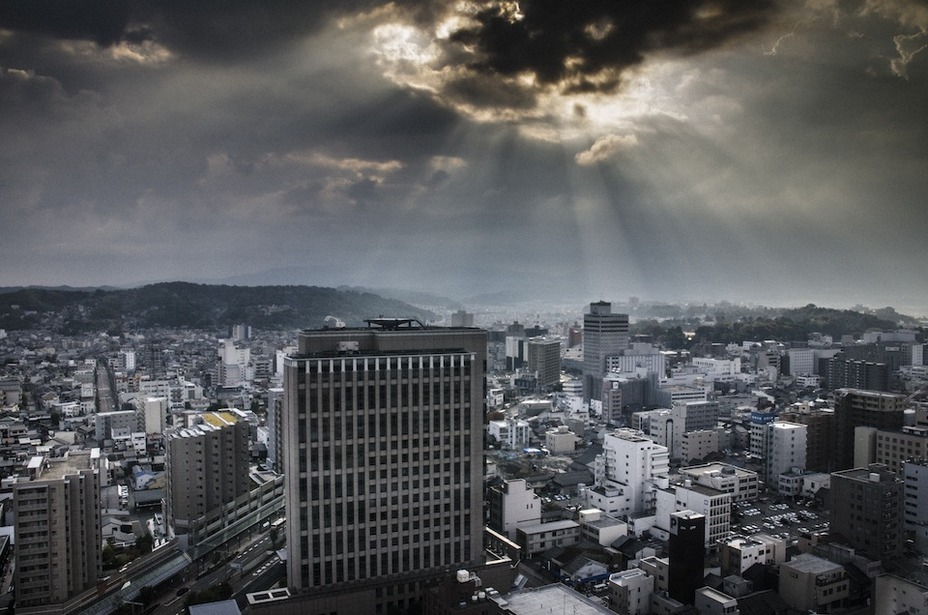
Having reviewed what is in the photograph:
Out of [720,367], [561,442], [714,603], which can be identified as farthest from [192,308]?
[714,603]

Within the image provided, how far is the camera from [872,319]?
157ft

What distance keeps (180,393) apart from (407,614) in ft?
87.1

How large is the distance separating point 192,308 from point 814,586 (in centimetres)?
5624

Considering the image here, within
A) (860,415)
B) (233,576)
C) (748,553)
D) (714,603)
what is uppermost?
(860,415)

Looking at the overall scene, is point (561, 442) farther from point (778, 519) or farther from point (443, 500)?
point (443, 500)

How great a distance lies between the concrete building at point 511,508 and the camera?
611 inches

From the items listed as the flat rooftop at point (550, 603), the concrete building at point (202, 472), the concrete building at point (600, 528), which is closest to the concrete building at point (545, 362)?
the concrete building at point (600, 528)

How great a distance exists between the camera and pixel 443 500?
437 inches

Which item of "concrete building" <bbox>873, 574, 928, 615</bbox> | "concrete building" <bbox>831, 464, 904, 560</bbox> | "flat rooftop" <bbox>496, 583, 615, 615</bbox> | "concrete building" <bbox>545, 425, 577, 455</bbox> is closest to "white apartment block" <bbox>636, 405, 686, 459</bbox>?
"concrete building" <bbox>545, 425, 577, 455</bbox>

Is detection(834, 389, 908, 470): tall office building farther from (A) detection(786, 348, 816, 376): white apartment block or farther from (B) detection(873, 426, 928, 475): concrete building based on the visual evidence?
(A) detection(786, 348, 816, 376): white apartment block

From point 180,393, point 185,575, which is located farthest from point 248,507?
point 180,393

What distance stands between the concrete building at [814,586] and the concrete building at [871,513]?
1774 mm

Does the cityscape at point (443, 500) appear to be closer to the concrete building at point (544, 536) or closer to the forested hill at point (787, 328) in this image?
the concrete building at point (544, 536)

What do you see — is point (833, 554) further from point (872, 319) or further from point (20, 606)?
point (872, 319)
